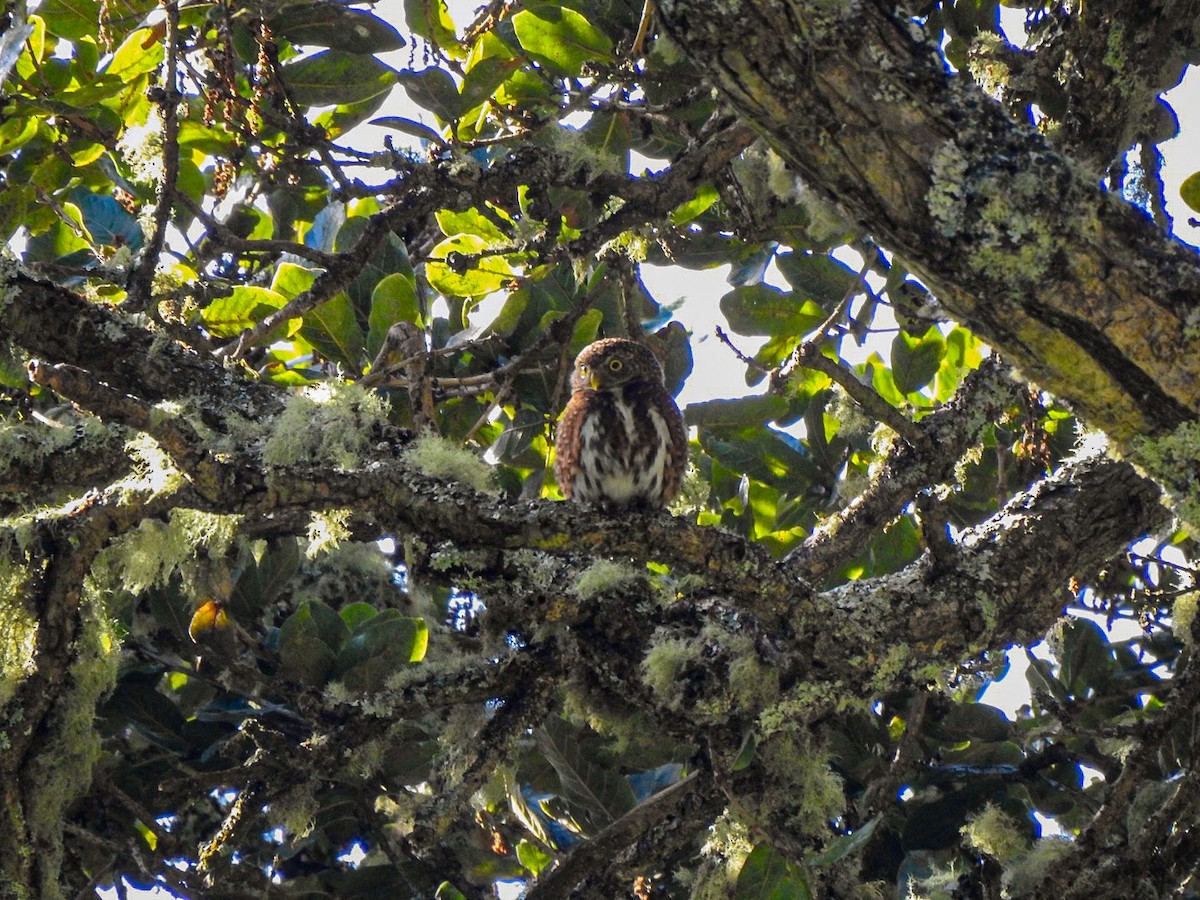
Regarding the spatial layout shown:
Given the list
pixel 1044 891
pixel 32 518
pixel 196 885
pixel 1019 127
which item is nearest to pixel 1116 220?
pixel 1019 127

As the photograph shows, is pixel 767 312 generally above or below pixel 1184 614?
above

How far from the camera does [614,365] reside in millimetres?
3711

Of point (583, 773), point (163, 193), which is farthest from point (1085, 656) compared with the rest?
point (163, 193)

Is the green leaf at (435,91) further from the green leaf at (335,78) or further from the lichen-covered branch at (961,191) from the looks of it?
the lichen-covered branch at (961,191)

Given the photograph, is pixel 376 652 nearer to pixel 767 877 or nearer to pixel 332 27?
pixel 767 877

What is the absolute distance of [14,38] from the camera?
2244 mm

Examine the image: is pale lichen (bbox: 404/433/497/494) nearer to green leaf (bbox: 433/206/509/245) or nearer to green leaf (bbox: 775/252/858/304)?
green leaf (bbox: 433/206/509/245)

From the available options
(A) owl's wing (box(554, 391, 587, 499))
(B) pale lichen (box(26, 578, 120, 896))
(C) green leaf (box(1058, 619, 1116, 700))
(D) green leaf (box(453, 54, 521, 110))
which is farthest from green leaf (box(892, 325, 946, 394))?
(B) pale lichen (box(26, 578, 120, 896))

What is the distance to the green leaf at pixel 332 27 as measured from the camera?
10.8ft

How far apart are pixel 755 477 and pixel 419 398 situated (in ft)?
4.27

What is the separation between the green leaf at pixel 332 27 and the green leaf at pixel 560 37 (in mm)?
434

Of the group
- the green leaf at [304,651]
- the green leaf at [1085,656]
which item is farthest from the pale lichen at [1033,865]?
Result: the green leaf at [304,651]

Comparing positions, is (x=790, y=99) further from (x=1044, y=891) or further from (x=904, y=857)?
(x=904, y=857)

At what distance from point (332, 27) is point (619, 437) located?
1339 mm
